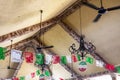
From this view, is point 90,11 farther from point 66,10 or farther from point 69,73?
point 69,73

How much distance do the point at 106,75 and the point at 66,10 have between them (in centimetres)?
382

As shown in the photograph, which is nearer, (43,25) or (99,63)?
(43,25)

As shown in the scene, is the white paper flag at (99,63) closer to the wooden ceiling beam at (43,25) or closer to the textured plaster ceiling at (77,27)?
the textured plaster ceiling at (77,27)

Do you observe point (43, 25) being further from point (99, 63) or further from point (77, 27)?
point (99, 63)

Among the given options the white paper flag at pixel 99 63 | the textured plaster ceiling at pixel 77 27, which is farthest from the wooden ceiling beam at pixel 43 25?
the white paper flag at pixel 99 63

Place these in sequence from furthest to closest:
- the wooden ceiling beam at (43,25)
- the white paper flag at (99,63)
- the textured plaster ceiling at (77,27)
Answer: the white paper flag at (99,63), the wooden ceiling beam at (43,25), the textured plaster ceiling at (77,27)

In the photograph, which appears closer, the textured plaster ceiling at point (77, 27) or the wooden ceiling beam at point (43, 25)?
the textured plaster ceiling at point (77, 27)

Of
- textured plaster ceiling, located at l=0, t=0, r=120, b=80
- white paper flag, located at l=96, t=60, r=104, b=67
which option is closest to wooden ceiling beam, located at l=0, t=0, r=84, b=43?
textured plaster ceiling, located at l=0, t=0, r=120, b=80

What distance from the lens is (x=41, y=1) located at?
549 centimetres

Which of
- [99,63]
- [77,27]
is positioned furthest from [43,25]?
[99,63]

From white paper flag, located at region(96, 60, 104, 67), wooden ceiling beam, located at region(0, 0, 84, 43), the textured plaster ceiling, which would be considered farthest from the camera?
white paper flag, located at region(96, 60, 104, 67)

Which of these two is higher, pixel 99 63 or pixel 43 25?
pixel 43 25

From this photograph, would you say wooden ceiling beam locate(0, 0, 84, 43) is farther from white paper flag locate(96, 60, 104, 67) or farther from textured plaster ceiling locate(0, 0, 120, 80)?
white paper flag locate(96, 60, 104, 67)

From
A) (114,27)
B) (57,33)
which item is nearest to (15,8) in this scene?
(114,27)
